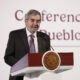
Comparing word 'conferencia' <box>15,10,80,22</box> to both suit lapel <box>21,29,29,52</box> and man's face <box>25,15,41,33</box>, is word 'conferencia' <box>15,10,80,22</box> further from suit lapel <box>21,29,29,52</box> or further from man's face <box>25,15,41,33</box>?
man's face <box>25,15,41,33</box>

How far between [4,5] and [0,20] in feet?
0.55

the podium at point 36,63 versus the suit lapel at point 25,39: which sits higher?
the podium at point 36,63

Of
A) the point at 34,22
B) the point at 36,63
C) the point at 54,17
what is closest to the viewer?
the point at 36,63

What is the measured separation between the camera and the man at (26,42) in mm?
1262

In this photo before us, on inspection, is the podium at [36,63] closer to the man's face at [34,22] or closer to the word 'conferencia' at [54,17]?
the man's face at [34,22]

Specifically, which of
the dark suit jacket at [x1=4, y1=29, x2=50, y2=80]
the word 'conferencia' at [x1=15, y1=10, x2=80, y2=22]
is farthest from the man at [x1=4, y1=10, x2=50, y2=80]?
the word 'conferencia' at [x1=15, y1=10, x2=80, y2=22]

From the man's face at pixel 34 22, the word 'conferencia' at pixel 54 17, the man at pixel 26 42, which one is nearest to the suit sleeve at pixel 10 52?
the man at pixel 26 42

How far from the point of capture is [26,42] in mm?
1329

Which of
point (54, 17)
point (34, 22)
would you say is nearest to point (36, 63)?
point (34, 22)

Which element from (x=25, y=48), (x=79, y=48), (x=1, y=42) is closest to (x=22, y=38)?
(x=25, y=48)

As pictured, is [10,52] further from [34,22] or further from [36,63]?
[36,63]

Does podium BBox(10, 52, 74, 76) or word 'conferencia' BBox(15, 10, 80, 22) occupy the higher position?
podium BBox(10, 52, 74, 76)

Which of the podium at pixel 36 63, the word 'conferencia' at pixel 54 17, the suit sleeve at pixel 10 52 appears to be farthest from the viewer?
the word 'conferencia' at pixel 54 17

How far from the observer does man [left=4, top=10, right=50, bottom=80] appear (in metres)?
1.26
